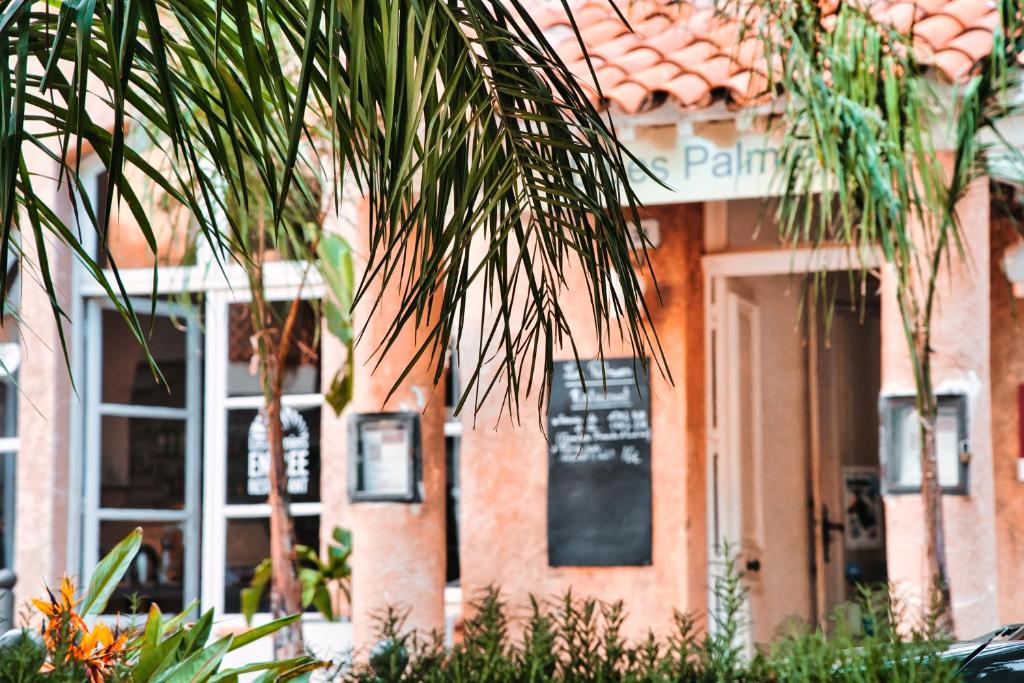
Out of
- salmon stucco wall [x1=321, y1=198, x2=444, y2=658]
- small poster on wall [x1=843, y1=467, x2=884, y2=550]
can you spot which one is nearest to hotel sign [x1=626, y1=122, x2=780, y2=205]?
salmon stucco wall [x1=321, y1=198, x2=444, y2=658]

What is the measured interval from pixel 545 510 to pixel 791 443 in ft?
6.34

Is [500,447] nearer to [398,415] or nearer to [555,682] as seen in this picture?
[398,415]

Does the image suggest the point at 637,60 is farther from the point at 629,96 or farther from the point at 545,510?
the point at 545,510

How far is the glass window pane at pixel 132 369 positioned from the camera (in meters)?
9.38

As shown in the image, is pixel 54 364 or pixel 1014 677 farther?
pixel 54 364

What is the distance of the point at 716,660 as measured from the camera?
3.45 metres

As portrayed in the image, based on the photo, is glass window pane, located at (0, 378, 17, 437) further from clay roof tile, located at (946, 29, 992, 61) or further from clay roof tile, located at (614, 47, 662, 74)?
clay roof tile, located at (946, 29, 992, 61)

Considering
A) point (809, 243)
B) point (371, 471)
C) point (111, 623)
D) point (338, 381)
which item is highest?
point (809, 243)

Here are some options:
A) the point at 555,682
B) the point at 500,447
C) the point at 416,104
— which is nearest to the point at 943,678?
the point at 555,682

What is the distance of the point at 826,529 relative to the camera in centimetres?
888

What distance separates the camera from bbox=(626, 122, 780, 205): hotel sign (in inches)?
240

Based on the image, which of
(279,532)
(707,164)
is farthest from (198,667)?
(707,164)

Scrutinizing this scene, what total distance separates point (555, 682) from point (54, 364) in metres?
5.96

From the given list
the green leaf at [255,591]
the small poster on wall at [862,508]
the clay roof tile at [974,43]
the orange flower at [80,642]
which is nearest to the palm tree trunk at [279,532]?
the green leaf at [255,591]
